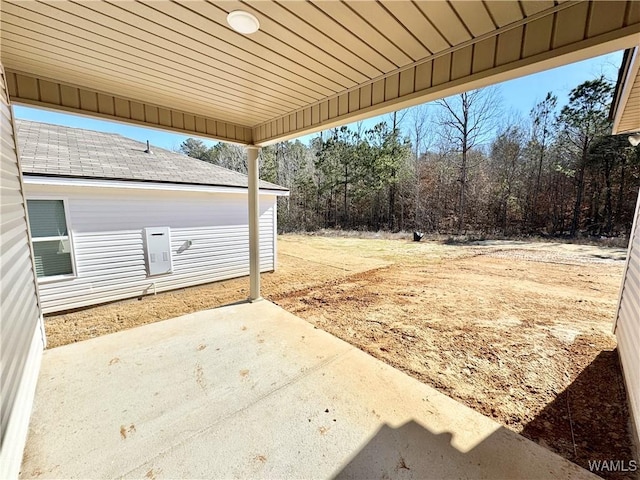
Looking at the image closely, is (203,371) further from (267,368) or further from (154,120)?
(154,120)

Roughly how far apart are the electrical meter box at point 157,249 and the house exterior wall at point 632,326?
21.6ft

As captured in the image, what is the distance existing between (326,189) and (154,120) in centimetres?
1970

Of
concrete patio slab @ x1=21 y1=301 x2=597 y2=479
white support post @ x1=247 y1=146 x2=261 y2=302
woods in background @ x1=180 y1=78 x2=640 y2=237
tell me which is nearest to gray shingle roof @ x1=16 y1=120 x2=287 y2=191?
white support post @ x1=247 y1=146 x2=261 y2=302

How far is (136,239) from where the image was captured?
17.0 feet

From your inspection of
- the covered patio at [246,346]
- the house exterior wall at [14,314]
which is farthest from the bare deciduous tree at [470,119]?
the house exterior wall at [14,314]

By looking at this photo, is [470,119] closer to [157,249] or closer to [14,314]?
[157,249]

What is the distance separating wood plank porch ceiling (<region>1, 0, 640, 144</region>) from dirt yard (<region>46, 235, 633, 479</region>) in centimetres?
254

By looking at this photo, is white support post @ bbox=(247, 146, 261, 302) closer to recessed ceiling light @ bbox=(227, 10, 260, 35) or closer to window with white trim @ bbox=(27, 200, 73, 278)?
recessed ceiling light @ bbox=(227, 10, 260, 35)

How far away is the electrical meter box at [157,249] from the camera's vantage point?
17.4 feet

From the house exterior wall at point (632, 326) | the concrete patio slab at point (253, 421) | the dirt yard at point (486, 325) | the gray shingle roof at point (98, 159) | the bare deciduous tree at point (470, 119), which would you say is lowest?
the dirt yard at point (486, 325)

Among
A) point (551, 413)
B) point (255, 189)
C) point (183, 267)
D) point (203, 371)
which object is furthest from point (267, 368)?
point (183, 267)

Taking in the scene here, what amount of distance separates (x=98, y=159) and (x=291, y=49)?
17.2 feet

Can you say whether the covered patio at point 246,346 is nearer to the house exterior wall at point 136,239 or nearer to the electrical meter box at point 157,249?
the house exterior wall at point 136,239

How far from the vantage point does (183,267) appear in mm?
5816
